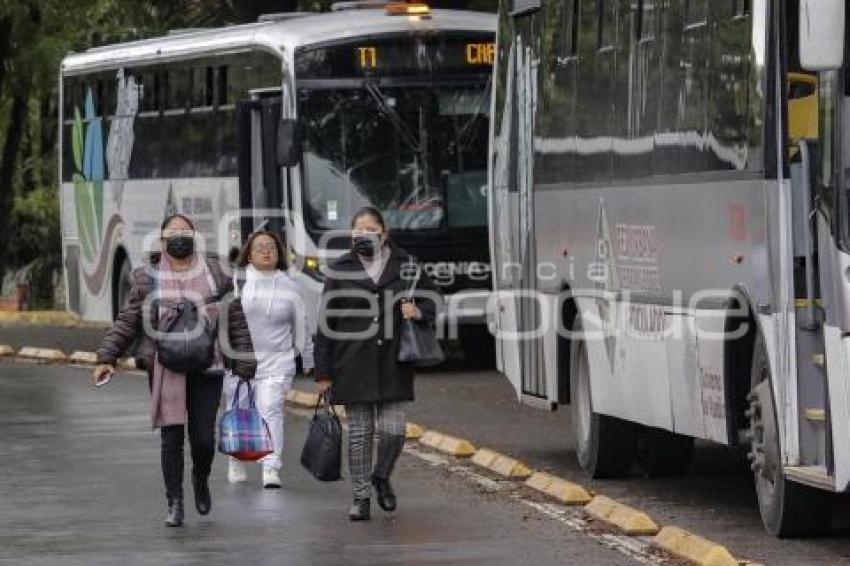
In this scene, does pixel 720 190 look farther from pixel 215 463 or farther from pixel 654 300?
pixel 215 463

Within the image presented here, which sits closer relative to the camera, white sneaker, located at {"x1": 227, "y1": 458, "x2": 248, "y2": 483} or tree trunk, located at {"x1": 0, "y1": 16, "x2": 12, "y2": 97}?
white sneaker, located at {"x1": 227, "y1": 458, "x2": 248, "y2": 483}

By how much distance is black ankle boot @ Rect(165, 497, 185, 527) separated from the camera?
1523 centimetres

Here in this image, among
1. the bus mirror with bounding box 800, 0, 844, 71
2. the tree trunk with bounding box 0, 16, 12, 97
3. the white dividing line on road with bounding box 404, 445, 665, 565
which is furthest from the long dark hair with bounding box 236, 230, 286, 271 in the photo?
the tree trunk with bounding box 0, 16, 12, 97

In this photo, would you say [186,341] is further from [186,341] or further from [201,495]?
[201,495]

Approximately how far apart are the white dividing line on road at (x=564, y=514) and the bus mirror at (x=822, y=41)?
8.03 ft

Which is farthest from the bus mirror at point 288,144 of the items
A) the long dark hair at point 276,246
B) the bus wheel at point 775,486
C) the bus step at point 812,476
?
the bus step at point 812,476

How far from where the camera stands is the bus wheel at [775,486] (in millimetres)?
13742

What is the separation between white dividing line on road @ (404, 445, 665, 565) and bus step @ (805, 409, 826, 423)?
3.06 ft

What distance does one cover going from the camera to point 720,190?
1434 centimetres

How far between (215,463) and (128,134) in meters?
15.3

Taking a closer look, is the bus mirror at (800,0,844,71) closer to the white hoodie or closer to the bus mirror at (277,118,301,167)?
the white hoodie

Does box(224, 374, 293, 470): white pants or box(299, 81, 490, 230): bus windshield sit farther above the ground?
box(299, 81, 490, 230): bus windshield

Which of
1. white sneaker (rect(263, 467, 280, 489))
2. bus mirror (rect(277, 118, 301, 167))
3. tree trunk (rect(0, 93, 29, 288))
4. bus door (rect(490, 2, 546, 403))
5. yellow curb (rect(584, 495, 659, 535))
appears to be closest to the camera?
yellow curb (rect(584, 495, 659, 535))

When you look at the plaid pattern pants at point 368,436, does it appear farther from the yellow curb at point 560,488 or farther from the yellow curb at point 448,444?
the yellow curb at point 448,444
